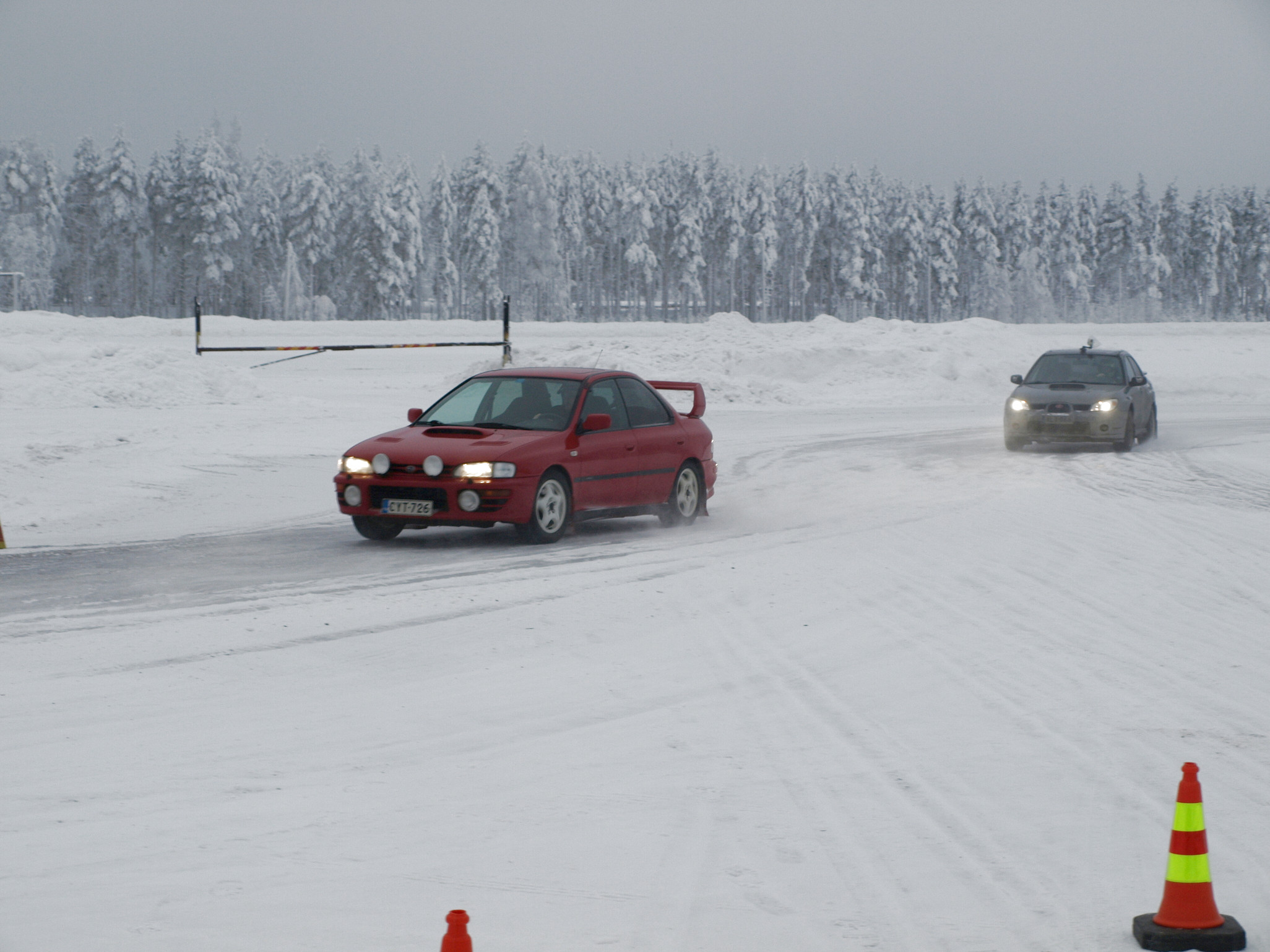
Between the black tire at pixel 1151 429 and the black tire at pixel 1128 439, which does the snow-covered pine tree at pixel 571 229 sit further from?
the black tire at pixel 1128 439

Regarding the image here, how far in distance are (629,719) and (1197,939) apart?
9.72 ft

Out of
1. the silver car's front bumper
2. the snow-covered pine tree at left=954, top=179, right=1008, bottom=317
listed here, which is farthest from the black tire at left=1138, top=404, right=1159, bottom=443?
the snow-covered pine tree at left=954, top=179, right=1008, bottom=317

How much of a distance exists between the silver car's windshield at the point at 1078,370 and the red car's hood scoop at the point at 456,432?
38.9ft

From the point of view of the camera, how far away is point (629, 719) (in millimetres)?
6352

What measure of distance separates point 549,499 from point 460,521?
32.3 inches

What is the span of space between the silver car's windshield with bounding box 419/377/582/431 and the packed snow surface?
1019 millimetres

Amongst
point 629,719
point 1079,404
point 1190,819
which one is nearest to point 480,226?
point 1079,404

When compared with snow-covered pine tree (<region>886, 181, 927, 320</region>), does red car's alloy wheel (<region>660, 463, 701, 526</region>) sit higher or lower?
lower

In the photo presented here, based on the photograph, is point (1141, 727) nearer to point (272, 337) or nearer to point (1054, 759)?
point (1054, 759)

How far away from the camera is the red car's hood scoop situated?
11.9 metres

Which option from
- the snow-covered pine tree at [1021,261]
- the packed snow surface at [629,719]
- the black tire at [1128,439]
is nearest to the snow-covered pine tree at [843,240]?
the snow-covered pine tree at [1021,261]

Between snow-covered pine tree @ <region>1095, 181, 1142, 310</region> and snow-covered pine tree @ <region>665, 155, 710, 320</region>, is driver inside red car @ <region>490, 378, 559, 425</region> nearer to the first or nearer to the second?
snow-covered pine tree @ <region>665, 155, 710, 320</region>

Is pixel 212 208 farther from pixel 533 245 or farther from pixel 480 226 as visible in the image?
pixel 533 245

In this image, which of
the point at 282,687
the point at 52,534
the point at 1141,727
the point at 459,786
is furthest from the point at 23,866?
the point at 52,534
